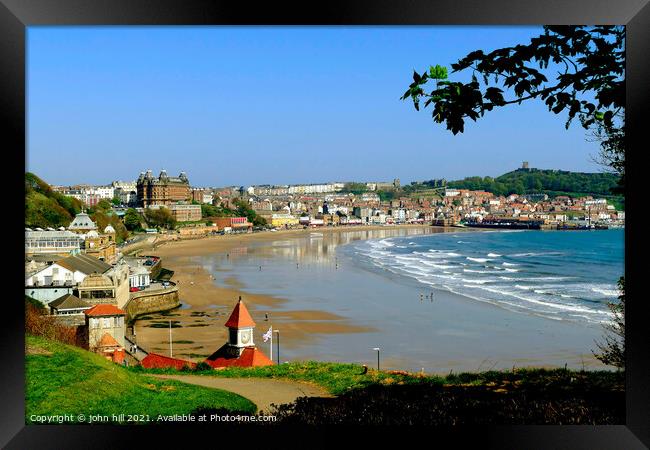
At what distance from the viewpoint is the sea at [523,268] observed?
1404 cm

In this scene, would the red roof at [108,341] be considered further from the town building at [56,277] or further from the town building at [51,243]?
the town building at [51,243]

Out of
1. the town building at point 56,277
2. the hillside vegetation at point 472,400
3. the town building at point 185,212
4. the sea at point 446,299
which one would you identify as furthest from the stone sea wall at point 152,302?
the town building at point 185,212

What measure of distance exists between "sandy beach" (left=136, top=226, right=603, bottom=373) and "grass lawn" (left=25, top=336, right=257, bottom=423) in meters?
5.62

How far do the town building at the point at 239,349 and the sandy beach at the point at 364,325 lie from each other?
3.09 metres

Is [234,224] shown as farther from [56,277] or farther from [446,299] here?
[56,277]

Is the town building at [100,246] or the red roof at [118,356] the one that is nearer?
the red roof at [118,356]

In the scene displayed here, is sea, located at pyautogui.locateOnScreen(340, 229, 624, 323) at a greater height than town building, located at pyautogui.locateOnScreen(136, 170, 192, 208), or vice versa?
town building, located at pyautogui.locateOnScreen(136, 170, 192, 208)

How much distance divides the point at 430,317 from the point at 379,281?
5991 millimetres

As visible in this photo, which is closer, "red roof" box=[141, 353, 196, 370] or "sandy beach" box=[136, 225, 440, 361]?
"red roof" box=[141, 353, 196, 370]

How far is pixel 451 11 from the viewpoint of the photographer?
2.71m

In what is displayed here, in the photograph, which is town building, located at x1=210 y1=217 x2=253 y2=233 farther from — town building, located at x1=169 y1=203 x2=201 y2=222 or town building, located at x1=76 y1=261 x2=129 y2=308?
town building, located at x1=76 y1=261 x2=129 y2=308

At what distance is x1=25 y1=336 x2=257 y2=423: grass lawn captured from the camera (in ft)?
10.1

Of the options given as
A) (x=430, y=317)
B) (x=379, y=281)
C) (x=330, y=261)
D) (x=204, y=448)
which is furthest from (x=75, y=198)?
(x=330, y=261)

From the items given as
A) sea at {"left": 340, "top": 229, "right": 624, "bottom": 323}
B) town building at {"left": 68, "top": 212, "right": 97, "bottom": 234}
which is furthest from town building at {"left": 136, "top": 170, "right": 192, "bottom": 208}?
sea at {"left": 340, "top": 229, "right": 624, "bottom": 323}
